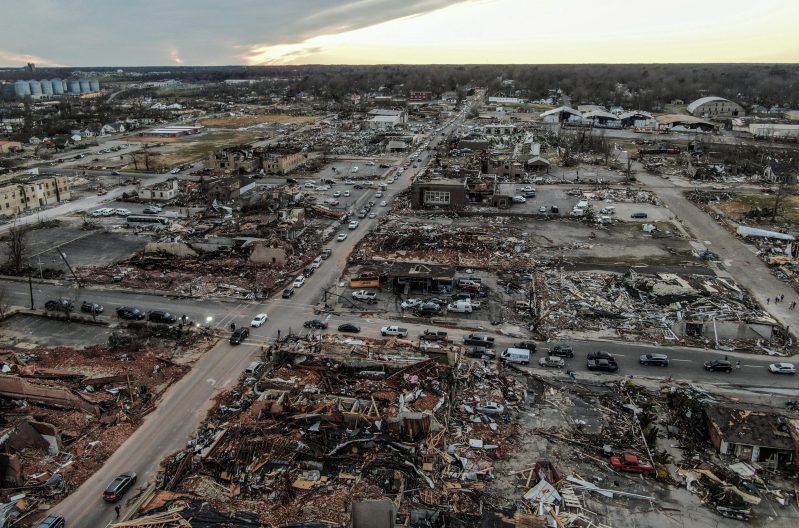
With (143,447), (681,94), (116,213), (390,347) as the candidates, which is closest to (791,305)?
(390,347)

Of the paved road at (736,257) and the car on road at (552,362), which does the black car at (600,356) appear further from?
the paved road at (736,257)

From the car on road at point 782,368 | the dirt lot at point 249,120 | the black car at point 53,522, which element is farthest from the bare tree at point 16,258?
the dirt lot at point 249,120

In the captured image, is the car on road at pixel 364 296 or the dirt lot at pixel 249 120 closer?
the car on road at pixel 364 296

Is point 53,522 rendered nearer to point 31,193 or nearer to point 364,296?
point 364,296

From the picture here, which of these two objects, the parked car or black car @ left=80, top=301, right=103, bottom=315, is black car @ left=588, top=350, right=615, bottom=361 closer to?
the parked car

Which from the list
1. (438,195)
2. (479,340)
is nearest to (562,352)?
(479,340)
